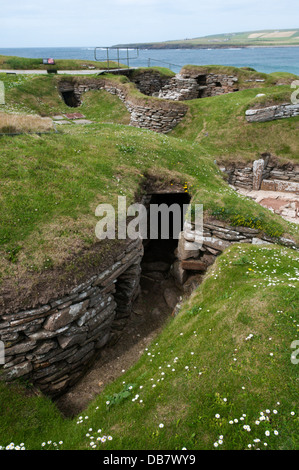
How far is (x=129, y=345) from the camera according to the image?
1077 centimetres

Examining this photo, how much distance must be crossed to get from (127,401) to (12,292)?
3.88m

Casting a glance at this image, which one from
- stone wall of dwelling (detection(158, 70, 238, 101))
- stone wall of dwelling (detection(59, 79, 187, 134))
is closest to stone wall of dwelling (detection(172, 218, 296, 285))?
stone wall of dwelling (detection(59, 79, 187, 134))

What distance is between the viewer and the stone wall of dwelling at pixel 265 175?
72.8 ft

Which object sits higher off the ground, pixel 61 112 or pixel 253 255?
pixel 61 112

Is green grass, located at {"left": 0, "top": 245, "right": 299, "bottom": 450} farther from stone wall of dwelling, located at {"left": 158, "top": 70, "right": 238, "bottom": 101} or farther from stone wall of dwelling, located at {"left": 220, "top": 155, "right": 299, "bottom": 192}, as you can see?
stone wall of dwelling, located at {"left": 158, "top": 70, "right": 238, "bottom": 101}

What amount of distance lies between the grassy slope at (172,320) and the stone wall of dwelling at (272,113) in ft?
38.6

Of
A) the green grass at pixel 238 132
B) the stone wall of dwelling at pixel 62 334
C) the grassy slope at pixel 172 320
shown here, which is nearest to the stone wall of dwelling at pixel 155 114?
the green grass at pixel 238 132

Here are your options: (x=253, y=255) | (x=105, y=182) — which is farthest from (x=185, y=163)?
(x=253, y=255)

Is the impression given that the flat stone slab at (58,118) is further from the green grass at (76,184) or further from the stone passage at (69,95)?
the green grass at (76,184)

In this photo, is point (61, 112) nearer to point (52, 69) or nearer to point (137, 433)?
point (52, 69)

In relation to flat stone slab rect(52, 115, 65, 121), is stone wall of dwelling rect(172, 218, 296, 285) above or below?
below

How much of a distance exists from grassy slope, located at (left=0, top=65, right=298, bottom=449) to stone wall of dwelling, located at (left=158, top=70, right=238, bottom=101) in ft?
76.7

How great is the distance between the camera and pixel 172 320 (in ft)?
33.6

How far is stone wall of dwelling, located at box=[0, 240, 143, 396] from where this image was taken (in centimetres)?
784
